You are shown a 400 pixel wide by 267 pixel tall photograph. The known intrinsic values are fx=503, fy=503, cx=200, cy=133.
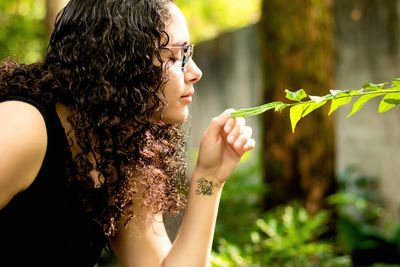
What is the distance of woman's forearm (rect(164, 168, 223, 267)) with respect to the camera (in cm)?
193

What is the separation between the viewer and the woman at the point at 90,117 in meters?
1.59

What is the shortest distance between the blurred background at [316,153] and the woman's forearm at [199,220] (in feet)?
4.09

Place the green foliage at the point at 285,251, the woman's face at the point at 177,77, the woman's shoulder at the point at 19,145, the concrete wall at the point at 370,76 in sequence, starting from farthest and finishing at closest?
the concrete wall at the point at 370,76 → the green foliage at the point at 285,251 → the woman's face at the point at 177,77 → the woman's shoulder at the point at 19,145

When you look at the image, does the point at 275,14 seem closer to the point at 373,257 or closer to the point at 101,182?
the point at 373,257

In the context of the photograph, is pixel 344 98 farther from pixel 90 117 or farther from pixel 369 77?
pixel 369 77

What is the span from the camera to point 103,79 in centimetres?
161

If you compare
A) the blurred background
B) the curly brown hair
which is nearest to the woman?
the curly brown hair

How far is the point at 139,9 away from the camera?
5.44ft

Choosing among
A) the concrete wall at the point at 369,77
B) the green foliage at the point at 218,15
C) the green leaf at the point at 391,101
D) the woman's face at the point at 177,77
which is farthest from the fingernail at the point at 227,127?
the green foliage at the point at 218,15

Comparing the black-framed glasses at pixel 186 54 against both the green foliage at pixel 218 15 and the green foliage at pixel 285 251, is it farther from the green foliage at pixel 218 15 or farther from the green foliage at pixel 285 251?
the green foliage at pixel 218 15

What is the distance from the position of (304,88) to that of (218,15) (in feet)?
42.9

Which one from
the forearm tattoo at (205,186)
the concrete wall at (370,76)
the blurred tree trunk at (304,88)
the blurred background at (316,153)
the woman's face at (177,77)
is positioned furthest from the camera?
the concrete wall at (370,76)

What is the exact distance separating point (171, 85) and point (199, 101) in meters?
8.11

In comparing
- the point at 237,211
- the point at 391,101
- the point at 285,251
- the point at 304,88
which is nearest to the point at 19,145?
the point at 391,101
